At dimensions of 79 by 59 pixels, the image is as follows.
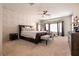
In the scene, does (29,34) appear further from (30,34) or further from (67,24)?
(67,24)

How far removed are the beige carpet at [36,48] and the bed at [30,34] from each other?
0.09 metres

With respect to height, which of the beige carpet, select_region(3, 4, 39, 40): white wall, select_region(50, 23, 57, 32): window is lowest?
the beige carpet

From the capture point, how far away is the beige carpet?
1.79 m

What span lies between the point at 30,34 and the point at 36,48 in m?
0.31

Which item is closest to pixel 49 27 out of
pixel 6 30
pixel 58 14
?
pixel 58 14

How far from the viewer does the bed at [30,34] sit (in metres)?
1.85

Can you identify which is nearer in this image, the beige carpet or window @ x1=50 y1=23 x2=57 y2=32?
the beige carpet

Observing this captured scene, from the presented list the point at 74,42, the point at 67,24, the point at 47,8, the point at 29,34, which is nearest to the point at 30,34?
the point at 29,34

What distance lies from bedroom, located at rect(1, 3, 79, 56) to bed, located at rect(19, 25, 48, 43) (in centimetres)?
6

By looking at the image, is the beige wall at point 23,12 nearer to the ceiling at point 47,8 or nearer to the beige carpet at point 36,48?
the ceiling at point 47,8

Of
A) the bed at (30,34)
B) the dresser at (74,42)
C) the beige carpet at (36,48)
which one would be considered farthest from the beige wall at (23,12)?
the dresser at (74,42)

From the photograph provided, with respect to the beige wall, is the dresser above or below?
below

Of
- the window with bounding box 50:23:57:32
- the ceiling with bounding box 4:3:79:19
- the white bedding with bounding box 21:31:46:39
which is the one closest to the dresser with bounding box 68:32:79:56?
the window with bounding box 50:23:57:32

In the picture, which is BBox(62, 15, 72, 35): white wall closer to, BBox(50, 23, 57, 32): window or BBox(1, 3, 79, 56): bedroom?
BBox(1, 3, 79, 56): bedroom
